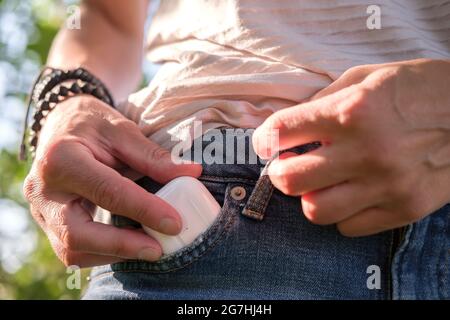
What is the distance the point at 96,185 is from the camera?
3.43 ft

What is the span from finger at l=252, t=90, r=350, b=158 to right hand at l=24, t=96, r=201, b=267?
6.4 inches

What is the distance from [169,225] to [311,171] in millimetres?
249

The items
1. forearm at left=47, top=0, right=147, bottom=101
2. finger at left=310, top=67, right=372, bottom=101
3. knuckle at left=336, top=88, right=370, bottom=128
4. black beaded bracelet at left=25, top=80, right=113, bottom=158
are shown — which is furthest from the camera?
forearm at left=47, top=0, right=147, bottom=101

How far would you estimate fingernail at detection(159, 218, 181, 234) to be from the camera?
3.26 feet

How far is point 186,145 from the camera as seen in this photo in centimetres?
108

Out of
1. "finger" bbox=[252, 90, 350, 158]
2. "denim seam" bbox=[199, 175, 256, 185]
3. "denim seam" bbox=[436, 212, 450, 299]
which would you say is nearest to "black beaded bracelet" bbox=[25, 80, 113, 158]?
"denim seam" bbox=[199, 175, 256, 185]

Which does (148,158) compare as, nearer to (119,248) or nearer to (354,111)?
(119,248)

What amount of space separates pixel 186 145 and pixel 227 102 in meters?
0.10

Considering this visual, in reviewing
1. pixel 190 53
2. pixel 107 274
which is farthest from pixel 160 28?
pixel 107 274

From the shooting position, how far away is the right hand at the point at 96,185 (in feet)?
3.33

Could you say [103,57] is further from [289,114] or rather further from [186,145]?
[289,114]

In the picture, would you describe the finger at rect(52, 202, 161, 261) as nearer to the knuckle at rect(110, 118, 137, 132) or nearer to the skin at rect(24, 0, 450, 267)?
the skin at rect(24, 0, 450, 267)

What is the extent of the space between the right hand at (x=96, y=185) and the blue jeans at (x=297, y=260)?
65mm

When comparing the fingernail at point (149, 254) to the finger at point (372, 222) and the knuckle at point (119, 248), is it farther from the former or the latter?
the finger at point (372, 222)
